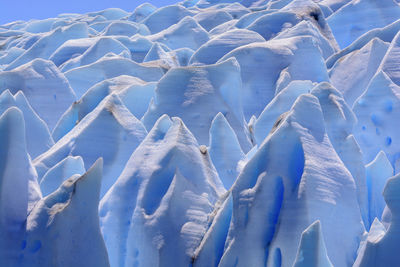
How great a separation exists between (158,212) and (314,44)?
4.06 metres

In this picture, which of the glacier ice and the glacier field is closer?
the glacier ice

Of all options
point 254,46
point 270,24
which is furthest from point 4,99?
point 270,24

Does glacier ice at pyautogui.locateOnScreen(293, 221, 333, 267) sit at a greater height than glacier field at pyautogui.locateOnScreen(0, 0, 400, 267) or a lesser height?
greater

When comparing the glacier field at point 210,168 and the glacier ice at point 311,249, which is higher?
the glacier ice at point 311,249

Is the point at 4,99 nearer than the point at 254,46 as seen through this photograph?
Yes

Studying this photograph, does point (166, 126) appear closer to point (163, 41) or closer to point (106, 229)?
point (106, 229)

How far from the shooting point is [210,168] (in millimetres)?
3969

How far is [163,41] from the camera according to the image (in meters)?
10.6

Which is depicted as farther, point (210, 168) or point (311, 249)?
point (210, 168)

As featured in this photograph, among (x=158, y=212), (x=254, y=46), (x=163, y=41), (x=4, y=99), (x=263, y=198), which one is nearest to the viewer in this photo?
(x=263, y=198)

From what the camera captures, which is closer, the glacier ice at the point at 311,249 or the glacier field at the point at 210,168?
the glacier ice at the point at 311,249

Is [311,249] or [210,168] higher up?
[311,249]

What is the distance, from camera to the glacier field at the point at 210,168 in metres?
3.18

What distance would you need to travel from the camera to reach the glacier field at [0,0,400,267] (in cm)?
318
